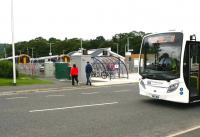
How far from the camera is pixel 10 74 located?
3294cm

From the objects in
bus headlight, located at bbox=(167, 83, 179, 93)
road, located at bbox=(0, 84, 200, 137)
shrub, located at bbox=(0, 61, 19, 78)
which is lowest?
road, located at bbox=(0, 84, 200, 137)

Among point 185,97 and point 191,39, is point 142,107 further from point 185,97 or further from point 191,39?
point 191,39

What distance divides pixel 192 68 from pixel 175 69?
0.67 meters

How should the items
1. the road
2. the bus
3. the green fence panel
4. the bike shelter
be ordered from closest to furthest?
the road < the bus < the green fence panel < the bike shelter

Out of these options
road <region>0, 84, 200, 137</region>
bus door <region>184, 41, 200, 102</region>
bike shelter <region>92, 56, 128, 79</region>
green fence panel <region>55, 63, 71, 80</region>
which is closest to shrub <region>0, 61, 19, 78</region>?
green fence panel <region>55, 63, 71, 80</region>

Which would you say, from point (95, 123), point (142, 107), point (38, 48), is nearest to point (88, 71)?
point (142, 107)

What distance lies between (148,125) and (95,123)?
1.48 metres

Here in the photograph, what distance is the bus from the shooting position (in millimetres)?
12602

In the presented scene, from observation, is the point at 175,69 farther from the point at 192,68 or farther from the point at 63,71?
the point at 63,71

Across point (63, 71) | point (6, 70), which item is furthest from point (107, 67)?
point (6, 70)

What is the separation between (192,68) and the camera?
1283 cm

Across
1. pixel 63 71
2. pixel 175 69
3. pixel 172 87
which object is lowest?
pixel 172 87

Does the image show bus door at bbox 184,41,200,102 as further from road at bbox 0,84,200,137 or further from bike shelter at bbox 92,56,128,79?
bike shelter at bbox 92,56,128,79

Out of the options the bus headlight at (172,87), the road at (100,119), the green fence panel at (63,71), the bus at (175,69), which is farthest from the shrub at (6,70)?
the bus headlight at (172,87)
